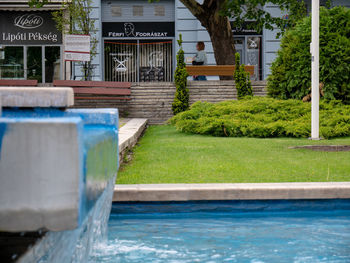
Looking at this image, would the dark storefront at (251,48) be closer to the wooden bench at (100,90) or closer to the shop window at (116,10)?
the shop window at (116,10)

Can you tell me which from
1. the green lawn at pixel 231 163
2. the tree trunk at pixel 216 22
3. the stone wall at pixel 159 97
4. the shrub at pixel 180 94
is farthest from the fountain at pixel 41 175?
the tree trunk at pixel 216 22

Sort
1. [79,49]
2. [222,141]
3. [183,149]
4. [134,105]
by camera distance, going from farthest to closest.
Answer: [79,49], [134,105], [222,141], [183,149]

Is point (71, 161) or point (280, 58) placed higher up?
point (280, 58)

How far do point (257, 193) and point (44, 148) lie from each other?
369 cm

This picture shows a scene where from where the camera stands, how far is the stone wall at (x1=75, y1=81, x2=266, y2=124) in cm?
1717

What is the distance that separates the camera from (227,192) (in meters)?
5.34

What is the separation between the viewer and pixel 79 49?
18625 mm

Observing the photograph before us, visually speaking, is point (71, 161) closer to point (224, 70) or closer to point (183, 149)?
point (183, 149)

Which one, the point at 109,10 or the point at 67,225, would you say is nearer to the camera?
the point at 67,225

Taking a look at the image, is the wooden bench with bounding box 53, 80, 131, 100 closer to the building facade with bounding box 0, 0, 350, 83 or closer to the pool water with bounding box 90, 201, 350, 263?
the building facade with bounding box 0, 0, 350, 83

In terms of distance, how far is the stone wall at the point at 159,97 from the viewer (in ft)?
56.3

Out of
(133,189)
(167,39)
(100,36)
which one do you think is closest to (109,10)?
(100,36)

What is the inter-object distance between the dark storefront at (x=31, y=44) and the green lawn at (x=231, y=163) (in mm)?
17692

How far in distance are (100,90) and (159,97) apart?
185 cm
